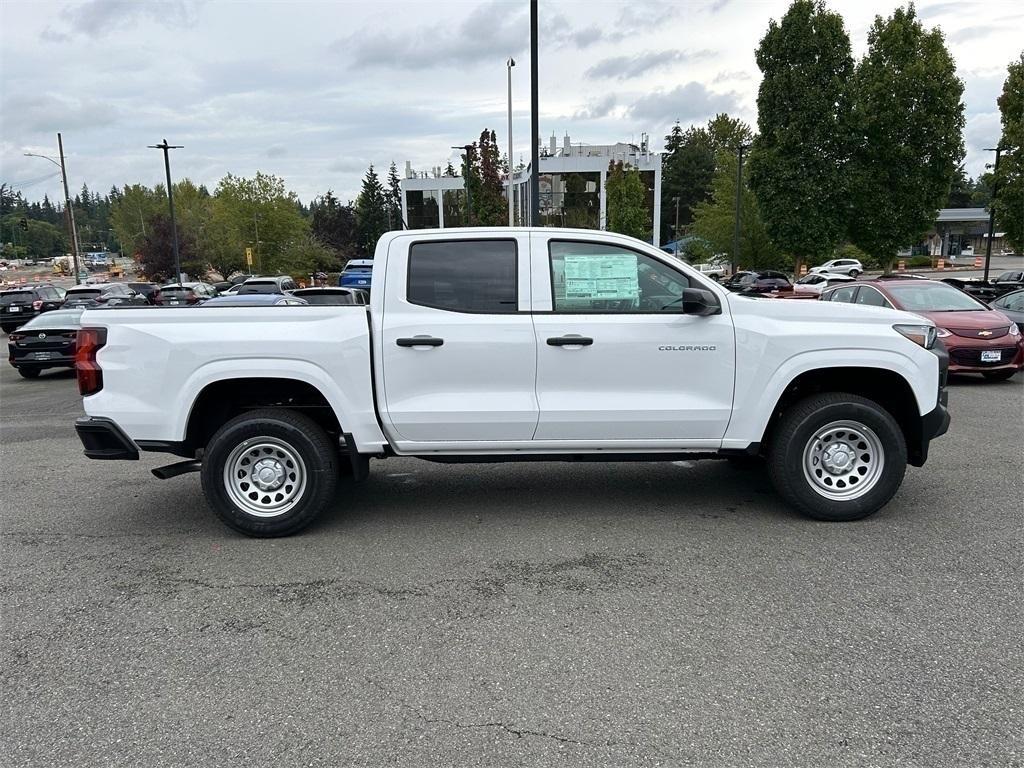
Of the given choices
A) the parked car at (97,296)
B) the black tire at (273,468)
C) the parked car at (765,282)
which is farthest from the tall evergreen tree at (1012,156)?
the parked car at (97,296)

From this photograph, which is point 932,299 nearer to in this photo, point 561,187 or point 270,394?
point 270,394

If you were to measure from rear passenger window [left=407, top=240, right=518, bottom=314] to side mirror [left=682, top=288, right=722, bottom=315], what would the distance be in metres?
1.12

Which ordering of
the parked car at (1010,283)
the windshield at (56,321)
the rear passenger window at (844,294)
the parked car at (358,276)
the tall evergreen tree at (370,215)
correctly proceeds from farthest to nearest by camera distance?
1. the tall evergreen tree at (370,215)
2. the parked car at (358,276)
3. the parked car at (1010,283)
4. the windshield at (56,321)
5. the rear passenger window at (844,294)

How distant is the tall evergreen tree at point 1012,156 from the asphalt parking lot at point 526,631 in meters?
20.9

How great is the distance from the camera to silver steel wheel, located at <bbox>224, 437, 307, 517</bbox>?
5.10m

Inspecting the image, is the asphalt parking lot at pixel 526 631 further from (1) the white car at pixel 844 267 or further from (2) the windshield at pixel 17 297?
(1) the white car at pixel 844 267

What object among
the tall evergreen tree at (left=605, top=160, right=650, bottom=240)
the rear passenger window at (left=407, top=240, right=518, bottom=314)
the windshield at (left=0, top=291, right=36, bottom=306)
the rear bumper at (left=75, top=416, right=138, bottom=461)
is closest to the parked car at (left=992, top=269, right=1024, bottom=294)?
the tall evergreen tree at (left=605, top=160, right=650, bottom=240)

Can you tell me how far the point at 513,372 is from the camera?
5.03m

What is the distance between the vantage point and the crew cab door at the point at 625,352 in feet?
16.5

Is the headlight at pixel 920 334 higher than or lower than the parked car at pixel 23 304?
higher

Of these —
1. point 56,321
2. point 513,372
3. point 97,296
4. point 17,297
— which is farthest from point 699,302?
point 17,297

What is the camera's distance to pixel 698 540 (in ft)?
16.2

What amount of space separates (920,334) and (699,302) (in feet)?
5.61

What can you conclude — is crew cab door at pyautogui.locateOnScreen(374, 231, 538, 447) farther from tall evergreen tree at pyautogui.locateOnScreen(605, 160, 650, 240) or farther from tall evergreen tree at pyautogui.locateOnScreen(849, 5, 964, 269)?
tall evergreen tree at pyautogui.locateOnScreen(605, 160, 650, 240)
